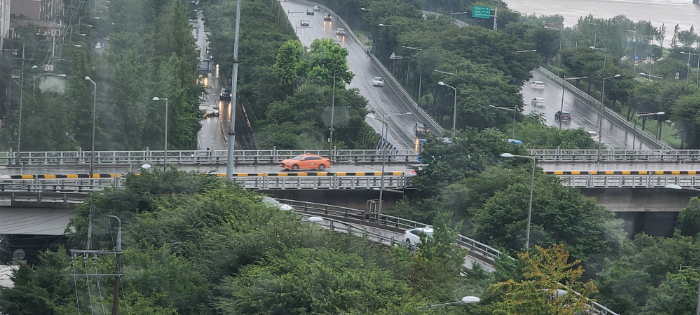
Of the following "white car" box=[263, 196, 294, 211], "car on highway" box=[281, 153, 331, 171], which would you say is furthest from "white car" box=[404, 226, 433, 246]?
"car on highway" box=[281, 153, 331, 171]

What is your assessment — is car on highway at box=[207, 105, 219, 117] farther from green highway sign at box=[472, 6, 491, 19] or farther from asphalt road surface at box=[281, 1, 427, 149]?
green highway sign at box=[472, 6, 491, 19]

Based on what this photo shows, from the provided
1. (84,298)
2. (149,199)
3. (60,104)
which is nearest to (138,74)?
(60,104)

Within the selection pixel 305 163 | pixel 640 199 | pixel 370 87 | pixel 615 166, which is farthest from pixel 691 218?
pixel 370 87

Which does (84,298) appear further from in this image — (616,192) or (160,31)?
(160,31)

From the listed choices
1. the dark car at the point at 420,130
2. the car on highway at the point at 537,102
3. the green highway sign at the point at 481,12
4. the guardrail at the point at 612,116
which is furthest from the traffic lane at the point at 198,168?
the green highway sign at the point at 481,12

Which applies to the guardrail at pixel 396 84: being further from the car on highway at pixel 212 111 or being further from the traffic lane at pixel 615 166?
the car on highway at pixel 212 111

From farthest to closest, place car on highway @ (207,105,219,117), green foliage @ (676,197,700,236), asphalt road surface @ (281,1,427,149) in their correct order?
1. car on highway @ (207,105,219,117)
2. asphalt road surface @ (281,1,427,149)
3. green foliage @ (676,197,700,236)

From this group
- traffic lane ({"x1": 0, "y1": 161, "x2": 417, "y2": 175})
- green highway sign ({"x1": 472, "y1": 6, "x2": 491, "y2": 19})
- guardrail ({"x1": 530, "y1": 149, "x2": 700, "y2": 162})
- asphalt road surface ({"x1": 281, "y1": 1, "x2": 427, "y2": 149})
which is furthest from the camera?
green highway sign ({"x1": 472, "y1": 6, "x2": 491, "y2": 19})

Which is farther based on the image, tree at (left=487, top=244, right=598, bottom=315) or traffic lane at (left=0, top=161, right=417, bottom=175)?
traffic lane at (left=0, top=161, right=417, bottom=175)
